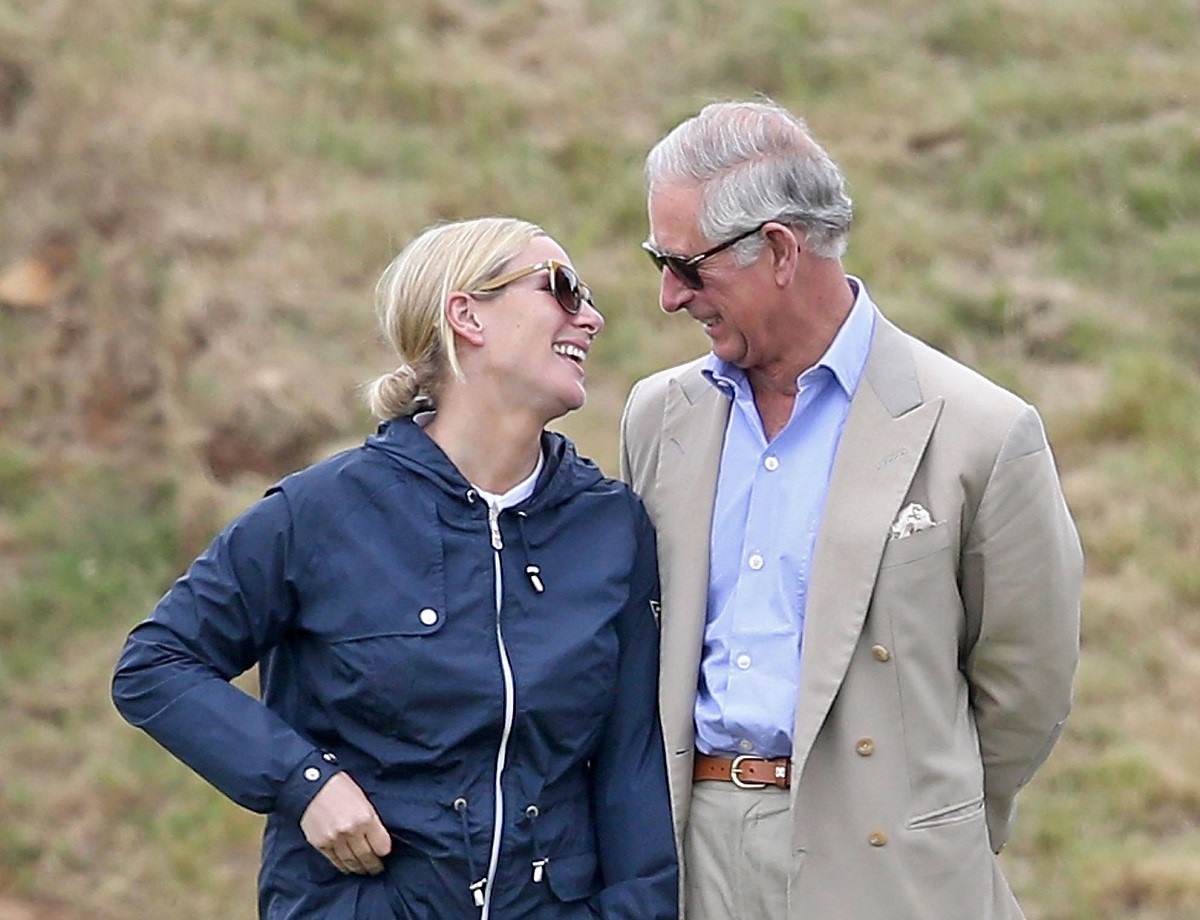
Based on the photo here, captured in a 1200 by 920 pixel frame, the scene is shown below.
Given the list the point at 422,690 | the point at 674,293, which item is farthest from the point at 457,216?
the point at 422,690

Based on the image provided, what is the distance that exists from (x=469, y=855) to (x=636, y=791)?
1.09 ft

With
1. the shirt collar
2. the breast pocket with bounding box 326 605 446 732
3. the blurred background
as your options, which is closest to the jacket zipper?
the breast pocket with bounding box 326 605 446 732

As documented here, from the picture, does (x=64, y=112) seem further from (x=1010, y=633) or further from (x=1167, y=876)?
(x=1010, y=633)

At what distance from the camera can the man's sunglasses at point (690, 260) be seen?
3.04 meters

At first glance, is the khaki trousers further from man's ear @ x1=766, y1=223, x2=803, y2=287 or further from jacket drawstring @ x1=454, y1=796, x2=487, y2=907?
man's ear @ x1=766, y1=223, x2=803, y2=287

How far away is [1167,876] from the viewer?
5.61 metres

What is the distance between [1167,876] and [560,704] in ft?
11.3

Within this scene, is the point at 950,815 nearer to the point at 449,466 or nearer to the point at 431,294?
the point at 449,466

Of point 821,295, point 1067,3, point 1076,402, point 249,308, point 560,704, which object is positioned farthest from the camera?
point 1067,3

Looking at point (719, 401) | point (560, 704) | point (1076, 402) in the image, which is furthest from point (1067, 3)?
point (560, 704)

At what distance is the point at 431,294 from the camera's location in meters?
3.02

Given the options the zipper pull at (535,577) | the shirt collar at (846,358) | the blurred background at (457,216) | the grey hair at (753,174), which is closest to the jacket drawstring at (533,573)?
the zipper pull at (535,577)

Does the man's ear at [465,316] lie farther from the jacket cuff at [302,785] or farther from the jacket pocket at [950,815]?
the jacket pocket at [950,815]

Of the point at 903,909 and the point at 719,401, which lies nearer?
the point at 903,909
